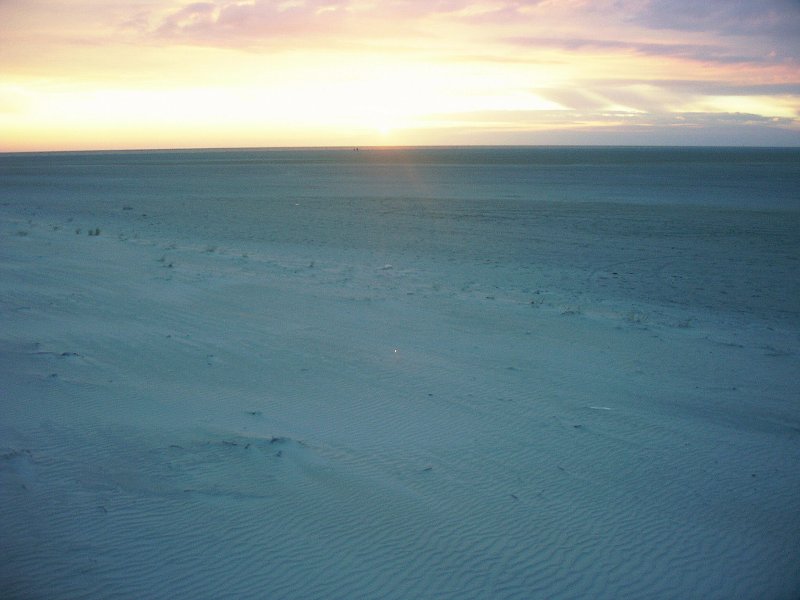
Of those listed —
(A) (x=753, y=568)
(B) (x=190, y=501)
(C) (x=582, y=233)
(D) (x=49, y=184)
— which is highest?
(D) (x=49, y=184)

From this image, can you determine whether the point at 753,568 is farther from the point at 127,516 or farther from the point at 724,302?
the point at 724,302

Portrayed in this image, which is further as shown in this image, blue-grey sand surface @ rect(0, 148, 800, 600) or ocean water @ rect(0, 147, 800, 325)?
ocean water @ rect(0, 147, 800, 325)

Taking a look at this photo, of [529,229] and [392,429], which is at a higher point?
[529,229]

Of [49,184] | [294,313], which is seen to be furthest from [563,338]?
[49,184]

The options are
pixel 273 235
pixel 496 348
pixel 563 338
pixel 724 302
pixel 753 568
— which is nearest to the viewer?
pixel 753 568

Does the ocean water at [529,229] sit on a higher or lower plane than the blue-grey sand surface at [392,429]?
higher

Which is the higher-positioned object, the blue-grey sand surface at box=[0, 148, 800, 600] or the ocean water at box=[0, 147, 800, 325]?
the ocean water at box=[0, 147, 800, 325]

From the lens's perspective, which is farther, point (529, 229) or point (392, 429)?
point (529, 229)

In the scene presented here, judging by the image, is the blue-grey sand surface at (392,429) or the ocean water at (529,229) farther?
the ocean water at (529,229)
